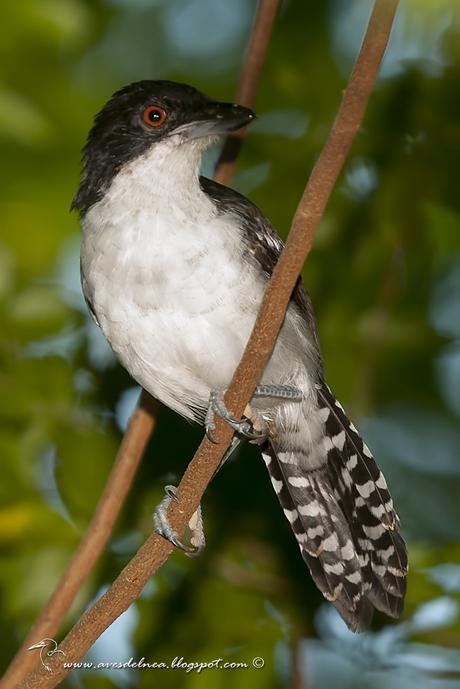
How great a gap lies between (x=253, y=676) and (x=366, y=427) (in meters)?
2.90

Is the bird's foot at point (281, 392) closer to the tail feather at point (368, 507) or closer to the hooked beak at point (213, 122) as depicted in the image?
the tail feather at point (368, 507)

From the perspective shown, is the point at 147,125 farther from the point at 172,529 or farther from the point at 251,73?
the point at 172,529

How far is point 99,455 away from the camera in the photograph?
5.23 meters

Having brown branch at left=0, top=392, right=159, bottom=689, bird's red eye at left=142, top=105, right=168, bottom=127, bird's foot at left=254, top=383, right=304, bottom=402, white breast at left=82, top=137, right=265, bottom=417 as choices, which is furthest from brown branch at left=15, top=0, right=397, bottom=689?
bird's red eye at left=142, top=105, right=168, bottom=127

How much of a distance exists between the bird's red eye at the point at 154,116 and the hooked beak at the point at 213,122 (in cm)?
10

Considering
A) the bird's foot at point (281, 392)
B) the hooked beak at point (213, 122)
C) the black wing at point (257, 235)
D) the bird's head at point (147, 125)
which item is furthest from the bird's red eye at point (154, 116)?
the bird's foot at point (281, 392)

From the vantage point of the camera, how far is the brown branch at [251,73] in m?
5.16

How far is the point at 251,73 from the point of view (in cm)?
531

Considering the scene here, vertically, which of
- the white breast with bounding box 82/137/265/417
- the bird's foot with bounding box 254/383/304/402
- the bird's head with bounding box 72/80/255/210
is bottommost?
the bird's foot with bounding box 254/383/304/402

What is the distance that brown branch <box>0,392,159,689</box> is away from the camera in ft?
14.3

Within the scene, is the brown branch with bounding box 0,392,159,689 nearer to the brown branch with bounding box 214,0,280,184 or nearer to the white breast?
the white breast

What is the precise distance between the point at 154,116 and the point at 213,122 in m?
0.32

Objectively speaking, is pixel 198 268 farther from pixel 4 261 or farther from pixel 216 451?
pixel 4 261

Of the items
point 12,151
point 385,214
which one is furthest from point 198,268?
point 12,151
